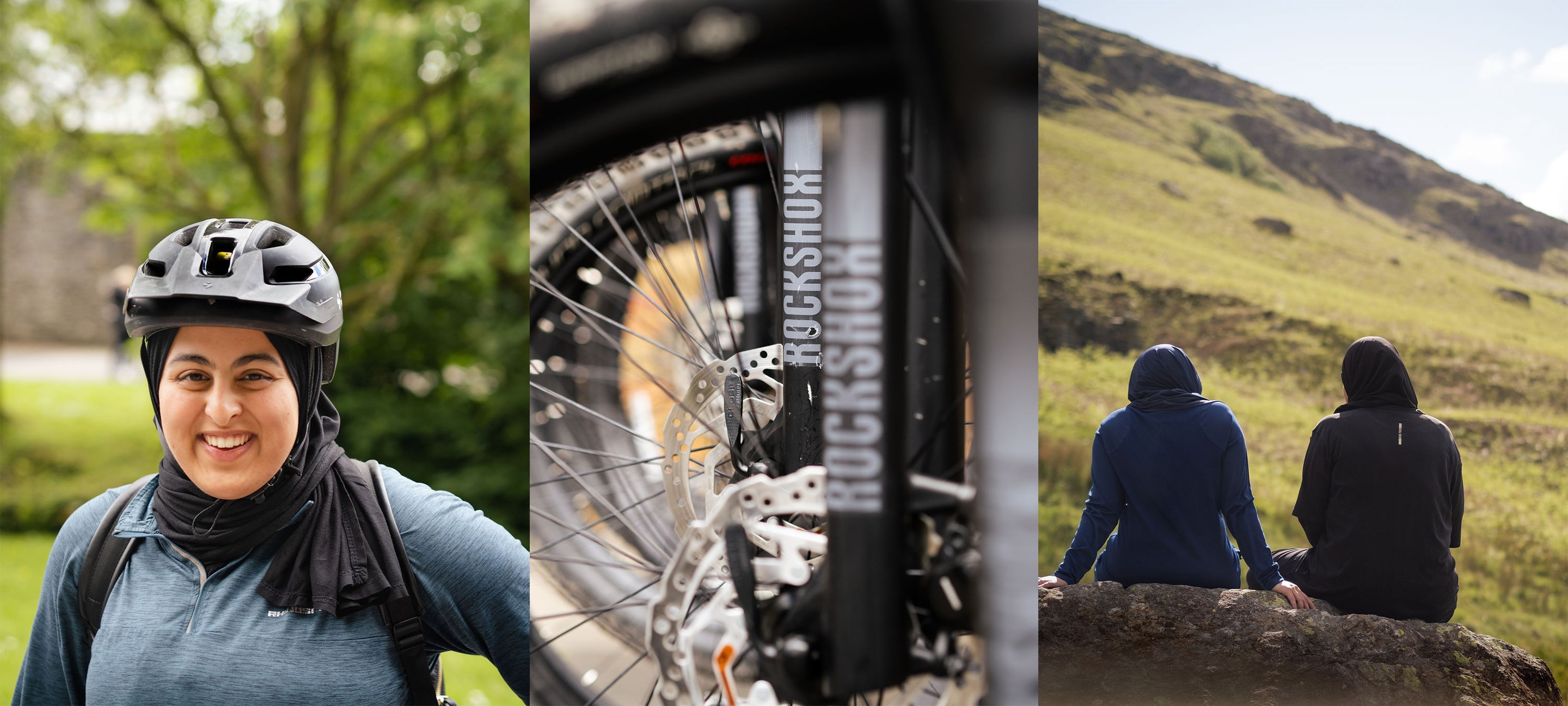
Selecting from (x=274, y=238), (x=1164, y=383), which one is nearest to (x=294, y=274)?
(x=274, y=238)

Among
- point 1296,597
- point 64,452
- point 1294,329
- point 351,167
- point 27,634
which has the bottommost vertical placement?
point 27,634

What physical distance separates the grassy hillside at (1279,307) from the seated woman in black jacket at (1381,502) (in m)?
0.04

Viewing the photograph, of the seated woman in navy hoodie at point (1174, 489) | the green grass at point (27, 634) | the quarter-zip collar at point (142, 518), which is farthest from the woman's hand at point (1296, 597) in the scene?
the green grass at point (27, 634)

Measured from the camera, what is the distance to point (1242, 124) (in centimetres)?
227

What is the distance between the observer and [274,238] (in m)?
1.75

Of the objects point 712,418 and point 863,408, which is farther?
point 712,418

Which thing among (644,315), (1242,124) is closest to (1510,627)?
(1242,124)

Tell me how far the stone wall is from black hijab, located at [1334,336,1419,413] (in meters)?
16.7

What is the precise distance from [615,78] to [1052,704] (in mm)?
1669

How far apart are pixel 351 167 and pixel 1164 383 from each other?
620cm

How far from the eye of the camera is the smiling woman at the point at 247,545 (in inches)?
62.7

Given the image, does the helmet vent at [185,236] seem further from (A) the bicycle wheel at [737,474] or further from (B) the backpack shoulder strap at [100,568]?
(A) the bicycle wheel at [737,474]

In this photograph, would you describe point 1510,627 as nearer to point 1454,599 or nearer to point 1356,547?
point 1454,599

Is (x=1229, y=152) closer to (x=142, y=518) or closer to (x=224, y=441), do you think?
(x=224, y=441)
